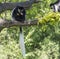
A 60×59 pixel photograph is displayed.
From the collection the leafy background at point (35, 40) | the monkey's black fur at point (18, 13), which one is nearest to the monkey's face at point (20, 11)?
the monkey's black fur at point (18, 13)

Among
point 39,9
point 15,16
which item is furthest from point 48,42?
point 15,16

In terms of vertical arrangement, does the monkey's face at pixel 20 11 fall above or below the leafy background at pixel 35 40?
above

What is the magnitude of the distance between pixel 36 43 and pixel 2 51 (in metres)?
Result: 0.91

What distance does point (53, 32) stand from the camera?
18.8 feet

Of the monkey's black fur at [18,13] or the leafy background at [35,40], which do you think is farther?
the leafy background at [35,40]

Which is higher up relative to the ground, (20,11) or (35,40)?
(20,11)

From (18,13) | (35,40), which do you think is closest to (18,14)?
(18,13)

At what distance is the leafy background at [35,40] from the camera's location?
4.87 meters

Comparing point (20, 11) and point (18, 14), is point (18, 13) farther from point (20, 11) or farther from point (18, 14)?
point (20, 11)

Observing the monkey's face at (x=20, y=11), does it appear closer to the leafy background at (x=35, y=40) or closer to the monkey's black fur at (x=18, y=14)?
the monkey's black fur at (x=18, y=14)

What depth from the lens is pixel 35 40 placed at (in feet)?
18.7

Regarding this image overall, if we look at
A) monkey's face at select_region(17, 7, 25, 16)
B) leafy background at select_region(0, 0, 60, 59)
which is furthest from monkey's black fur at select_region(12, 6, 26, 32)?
leafy background at select_region(0, 0, 60, 59)

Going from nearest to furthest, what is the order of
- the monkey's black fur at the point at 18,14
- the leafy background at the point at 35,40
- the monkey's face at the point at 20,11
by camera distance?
the monkey's black fur at the point at 18,14 → the monkey's face at the point at 20,11 → the leafy background at the point at 35,40

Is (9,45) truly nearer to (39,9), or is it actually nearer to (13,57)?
(13,57)
